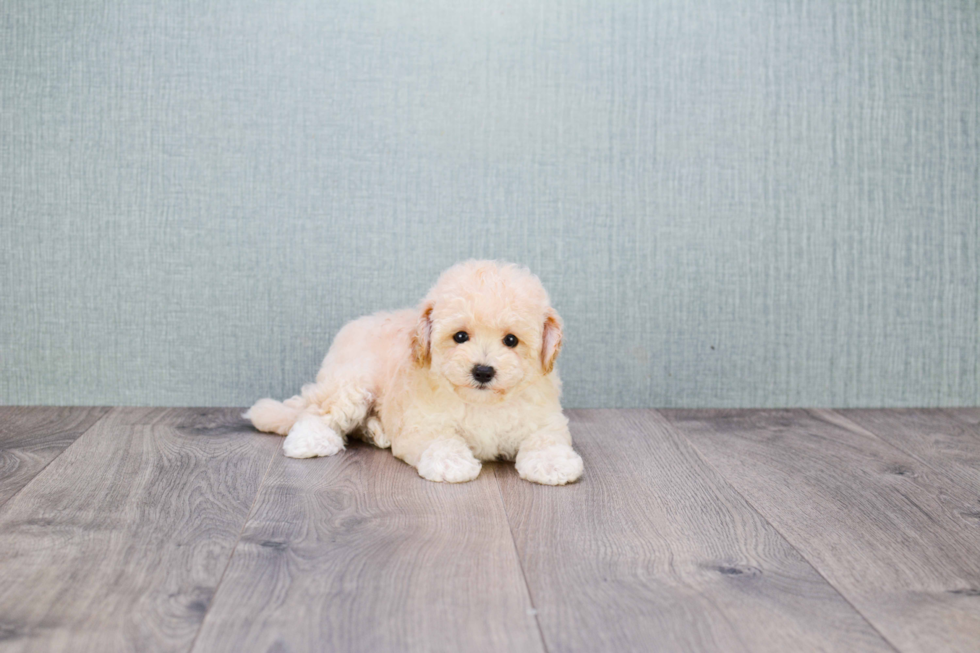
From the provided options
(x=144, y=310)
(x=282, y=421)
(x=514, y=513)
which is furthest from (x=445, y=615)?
(x=144, y=310)

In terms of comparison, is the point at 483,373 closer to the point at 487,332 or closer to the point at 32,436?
the point at 487,332

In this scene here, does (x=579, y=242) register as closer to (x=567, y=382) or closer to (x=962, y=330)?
(x=567, y=382)

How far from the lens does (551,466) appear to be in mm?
1579

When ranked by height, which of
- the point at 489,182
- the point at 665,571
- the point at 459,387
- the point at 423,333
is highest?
the point at 489,182

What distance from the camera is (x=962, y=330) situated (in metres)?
2.39

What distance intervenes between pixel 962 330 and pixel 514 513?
170cm

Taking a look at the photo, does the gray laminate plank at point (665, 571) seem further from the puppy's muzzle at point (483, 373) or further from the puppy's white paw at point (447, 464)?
the puppy's muzzle at point (483, 373)

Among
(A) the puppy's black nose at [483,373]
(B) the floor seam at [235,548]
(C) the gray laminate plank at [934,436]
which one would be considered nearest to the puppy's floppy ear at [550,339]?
(A) the puppy's black nose at [483,373]

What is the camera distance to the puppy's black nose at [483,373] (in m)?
1.56

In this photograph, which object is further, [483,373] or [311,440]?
[311,440]

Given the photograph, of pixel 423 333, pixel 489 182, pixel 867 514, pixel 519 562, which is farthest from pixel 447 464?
pixel 489 182

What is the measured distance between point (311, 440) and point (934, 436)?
60.7 inches

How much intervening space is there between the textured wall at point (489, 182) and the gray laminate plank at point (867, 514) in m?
0.34

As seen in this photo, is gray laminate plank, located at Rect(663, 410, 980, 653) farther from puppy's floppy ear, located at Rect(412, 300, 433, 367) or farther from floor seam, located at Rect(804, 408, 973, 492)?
puppy's floppy ear, located at Rect(412, 300, 433, 367)
